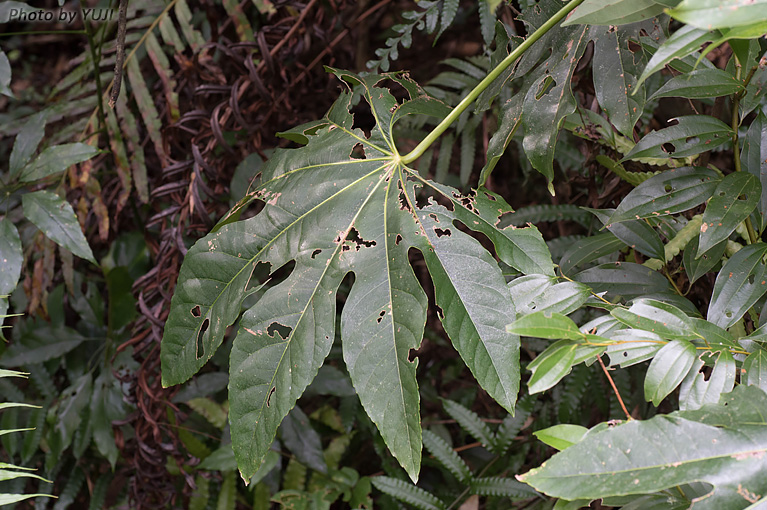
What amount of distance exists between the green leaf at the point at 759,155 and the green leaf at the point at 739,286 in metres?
0.06

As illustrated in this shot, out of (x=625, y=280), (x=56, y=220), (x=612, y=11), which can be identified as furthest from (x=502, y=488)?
(x=56, y=220)

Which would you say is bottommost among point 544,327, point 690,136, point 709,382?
point 709,382

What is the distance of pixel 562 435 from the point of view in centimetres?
56

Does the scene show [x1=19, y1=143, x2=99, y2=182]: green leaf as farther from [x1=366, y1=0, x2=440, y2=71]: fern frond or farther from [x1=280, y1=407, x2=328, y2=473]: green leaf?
[x1=280, y1=407, x2=328, y2=473]: green leaf

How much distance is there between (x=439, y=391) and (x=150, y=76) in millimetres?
1307

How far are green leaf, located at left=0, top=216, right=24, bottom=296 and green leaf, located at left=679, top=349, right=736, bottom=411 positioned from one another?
1.06 metres

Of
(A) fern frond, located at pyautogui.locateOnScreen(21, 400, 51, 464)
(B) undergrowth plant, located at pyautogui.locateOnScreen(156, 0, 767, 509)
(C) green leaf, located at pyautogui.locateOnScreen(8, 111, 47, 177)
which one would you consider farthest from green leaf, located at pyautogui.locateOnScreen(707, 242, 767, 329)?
(A) fern frond, located at pyautogui.locateOnScreen(21, 400, 51, 464)

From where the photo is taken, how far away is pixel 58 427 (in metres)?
1.36

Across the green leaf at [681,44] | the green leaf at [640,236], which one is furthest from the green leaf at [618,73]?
the green leaf at [681,44]

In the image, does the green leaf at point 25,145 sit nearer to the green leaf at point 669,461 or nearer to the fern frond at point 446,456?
the fern frond at point 446,456

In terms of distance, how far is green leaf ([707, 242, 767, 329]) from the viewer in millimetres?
641

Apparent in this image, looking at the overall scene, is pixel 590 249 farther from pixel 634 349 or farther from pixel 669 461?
pixel 669 461

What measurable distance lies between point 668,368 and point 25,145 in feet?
4.18

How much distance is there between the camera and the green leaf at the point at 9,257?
96cm
